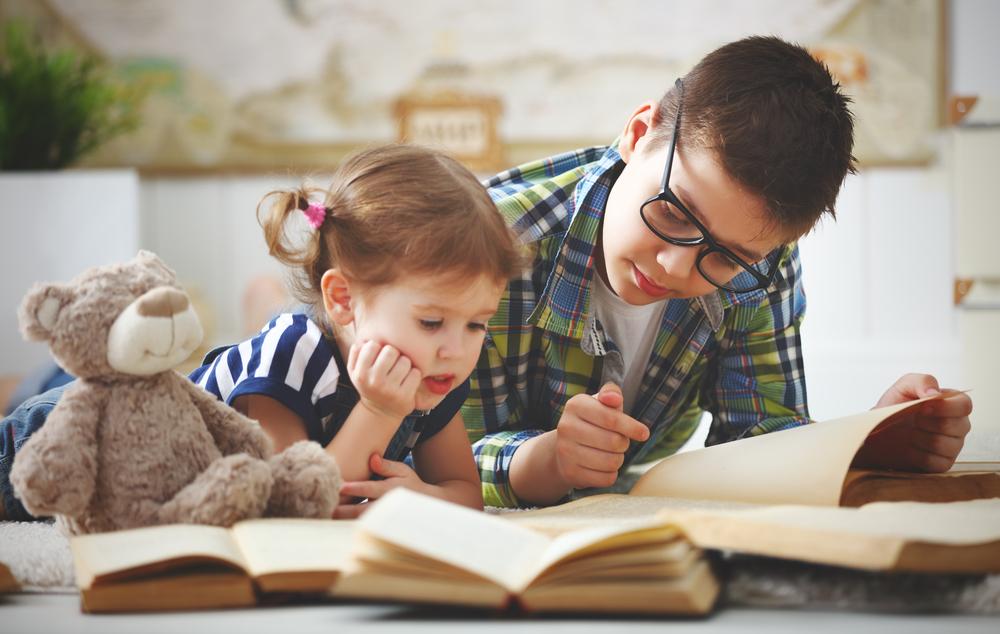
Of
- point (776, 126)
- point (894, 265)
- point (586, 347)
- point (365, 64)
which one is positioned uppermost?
point (365, 64)

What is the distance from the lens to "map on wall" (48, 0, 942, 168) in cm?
283

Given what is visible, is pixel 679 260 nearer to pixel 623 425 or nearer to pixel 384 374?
pixel 623 425

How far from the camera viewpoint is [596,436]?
3.02ft

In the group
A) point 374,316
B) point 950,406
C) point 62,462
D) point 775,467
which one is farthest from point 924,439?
point 62,462

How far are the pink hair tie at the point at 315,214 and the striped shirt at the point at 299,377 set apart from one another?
0.30ft

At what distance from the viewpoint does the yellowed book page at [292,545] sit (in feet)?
1.85

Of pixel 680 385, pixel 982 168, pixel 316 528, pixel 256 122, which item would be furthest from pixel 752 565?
pixel 256 122

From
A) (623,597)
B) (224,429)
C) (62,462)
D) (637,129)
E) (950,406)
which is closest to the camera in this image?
(623,597)

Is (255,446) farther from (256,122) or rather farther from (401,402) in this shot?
(256,122)

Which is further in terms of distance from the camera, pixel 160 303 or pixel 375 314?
pixel 375 314

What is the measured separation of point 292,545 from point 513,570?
14cm

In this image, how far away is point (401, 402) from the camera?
2.73 ft

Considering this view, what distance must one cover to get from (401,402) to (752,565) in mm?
327

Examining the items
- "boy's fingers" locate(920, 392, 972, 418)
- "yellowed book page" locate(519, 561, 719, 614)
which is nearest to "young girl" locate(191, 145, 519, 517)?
"yellowed book page" locate(519, 561, 719, 614)
